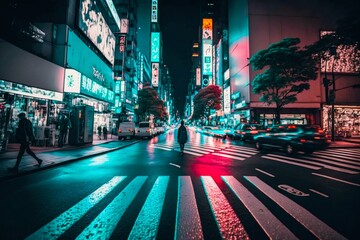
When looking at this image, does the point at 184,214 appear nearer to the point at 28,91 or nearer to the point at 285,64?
the point at 28,91

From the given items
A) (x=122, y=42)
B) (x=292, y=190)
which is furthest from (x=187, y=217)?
(x=122, y=42)

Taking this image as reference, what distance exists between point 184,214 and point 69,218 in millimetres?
2013

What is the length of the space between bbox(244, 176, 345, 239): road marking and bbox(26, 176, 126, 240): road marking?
3810mm

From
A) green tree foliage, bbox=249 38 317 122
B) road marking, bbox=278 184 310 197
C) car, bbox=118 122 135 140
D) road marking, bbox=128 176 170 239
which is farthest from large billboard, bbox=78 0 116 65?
road marking, bbox=278 184 310 197

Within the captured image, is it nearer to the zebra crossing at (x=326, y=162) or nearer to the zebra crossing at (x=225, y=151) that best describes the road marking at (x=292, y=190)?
the zebra crossing at (x=326, y=162)

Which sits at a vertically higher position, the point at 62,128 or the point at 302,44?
the point at 302,44

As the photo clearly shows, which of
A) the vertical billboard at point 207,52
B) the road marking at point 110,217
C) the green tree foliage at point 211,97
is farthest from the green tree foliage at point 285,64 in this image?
the vertical billboard at point 207,52

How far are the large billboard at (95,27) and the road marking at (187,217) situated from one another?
22820 millimetres

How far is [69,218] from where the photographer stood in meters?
3.18

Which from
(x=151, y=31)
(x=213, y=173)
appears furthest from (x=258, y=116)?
(x=151, y=31)

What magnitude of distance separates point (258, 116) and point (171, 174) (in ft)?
104

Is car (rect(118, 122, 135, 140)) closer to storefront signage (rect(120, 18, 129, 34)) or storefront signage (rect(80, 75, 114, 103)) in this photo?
storefront signage (rect(80, 75, 114, 103))

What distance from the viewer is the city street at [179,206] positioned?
9.02ft

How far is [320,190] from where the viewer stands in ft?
15.6
